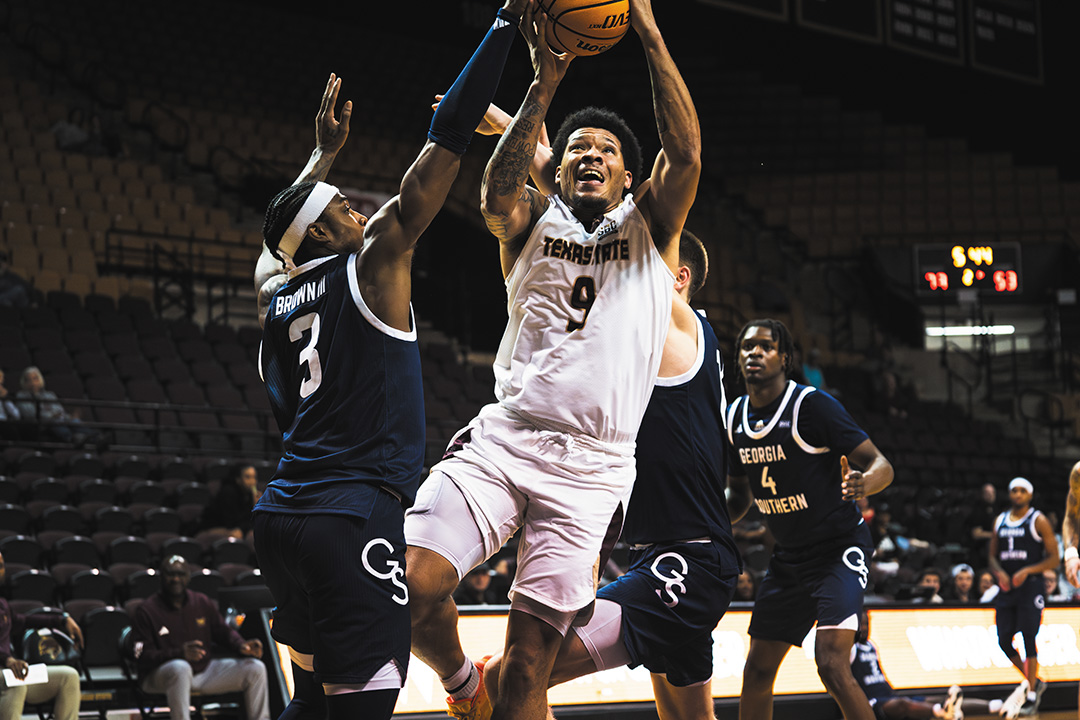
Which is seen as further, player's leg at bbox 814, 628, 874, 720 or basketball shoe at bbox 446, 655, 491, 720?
player's leg at bbox 814, 628, 874, 720

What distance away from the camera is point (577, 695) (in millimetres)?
7555

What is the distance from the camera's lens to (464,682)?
12.2 feet

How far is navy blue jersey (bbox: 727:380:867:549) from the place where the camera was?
5531 mm

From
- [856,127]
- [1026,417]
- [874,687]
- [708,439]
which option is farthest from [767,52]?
[708,439]

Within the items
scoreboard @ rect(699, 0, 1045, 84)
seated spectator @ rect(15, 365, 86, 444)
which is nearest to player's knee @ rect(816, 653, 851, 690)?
seated spectator @ rect(15, 365, 86, 444)

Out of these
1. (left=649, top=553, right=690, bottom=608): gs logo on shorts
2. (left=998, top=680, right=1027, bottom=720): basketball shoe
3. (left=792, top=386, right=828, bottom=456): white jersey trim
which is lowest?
(left=998, top=680, right=1027, bottom=720): basketball shoe

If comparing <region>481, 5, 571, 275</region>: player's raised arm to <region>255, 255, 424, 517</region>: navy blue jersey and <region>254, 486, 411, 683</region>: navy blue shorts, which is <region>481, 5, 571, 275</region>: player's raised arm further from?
<region>254, 486, 411, 683</region>: navy blue shorts

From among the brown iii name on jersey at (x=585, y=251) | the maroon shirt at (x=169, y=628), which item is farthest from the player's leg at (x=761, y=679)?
the maroon shirt at (x=169, y=628)

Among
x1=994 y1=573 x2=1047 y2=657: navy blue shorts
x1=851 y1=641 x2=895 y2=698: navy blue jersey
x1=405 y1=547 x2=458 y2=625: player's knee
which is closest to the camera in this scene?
x1=405 y1=547 x2=458 y2=625: player's knee

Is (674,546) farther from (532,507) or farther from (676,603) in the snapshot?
(532,507)

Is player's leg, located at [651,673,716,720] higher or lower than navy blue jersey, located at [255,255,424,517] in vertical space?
lower

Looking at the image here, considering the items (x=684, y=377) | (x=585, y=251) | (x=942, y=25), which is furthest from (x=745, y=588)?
(x=942, y=25)

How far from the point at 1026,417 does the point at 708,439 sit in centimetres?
1754

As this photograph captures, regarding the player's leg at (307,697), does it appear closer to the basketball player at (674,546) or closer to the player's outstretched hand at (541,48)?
the basketball player at (674,546)
